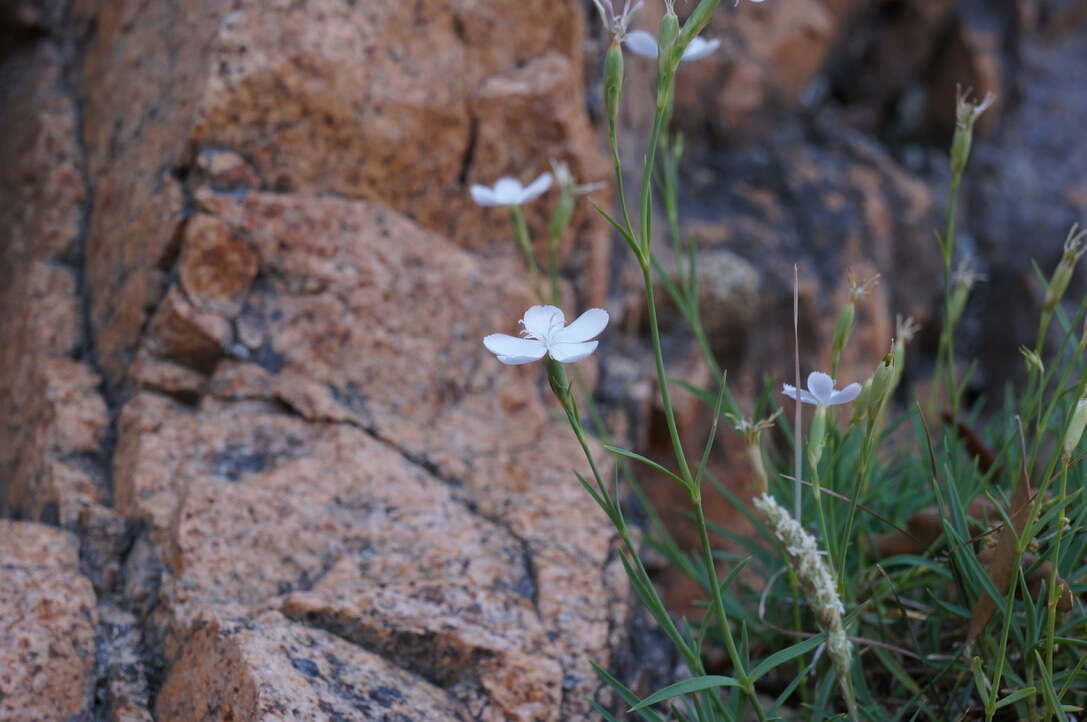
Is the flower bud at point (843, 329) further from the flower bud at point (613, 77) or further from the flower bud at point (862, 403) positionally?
the flower bud at point (613, 77)

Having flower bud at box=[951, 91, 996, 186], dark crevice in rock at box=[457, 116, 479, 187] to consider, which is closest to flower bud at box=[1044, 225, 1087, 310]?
flower bud at box=[951, 91, 996, 186]

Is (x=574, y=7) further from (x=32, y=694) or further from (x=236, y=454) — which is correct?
(x=32, y=694)

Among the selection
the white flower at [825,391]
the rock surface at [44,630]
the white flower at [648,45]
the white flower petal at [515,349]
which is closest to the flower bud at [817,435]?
the white flower at [825,391]

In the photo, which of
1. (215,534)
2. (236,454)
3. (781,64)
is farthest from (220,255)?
(781,64)

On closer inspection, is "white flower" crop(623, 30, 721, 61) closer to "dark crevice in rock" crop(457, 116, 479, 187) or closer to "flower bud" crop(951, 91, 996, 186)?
"flower bud" crop(951, 91, 996, 186)

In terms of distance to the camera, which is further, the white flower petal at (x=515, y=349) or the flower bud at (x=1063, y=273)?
the flower bud at (x=1063, y=273)

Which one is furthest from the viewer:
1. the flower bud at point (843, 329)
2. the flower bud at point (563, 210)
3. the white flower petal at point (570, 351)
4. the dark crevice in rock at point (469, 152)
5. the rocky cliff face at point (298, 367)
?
→ the dark crevice in rock at point (469, 152)

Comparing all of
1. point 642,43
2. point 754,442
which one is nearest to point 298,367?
point 642,43
